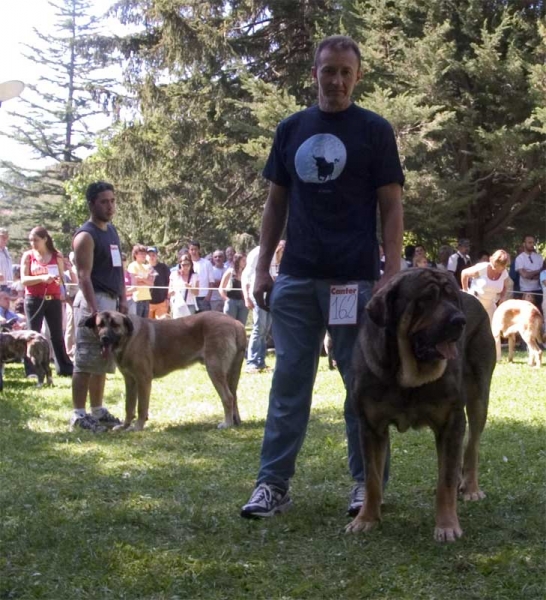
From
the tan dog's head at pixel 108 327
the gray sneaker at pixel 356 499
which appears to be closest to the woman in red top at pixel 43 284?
the tan dog's head at pixel 108 327

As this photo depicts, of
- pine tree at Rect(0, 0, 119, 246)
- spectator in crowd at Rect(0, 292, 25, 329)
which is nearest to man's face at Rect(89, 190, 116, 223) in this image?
spectator in crowd at Rect(0, 292, 25, 329)

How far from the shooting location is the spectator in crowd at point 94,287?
7703mm

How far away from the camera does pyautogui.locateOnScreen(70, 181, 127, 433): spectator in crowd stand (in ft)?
25.3

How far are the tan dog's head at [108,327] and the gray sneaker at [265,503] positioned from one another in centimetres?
355

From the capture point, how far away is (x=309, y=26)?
2638 centimetres

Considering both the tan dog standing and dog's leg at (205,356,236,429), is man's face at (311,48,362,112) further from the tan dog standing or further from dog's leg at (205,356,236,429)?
the tan dog standing

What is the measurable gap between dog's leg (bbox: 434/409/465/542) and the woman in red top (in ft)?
29.1

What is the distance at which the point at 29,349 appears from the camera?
460 inches

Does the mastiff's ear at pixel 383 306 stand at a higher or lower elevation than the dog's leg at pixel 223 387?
higher

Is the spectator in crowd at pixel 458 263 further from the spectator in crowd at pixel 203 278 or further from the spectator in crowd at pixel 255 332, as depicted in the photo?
the spectator in crowd at pixel 255 332

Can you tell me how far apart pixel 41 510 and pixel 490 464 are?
9.70 feet

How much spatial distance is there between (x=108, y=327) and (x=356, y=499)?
3.86m

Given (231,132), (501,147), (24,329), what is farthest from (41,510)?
(231,132)

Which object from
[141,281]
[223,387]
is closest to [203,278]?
[141,281]
